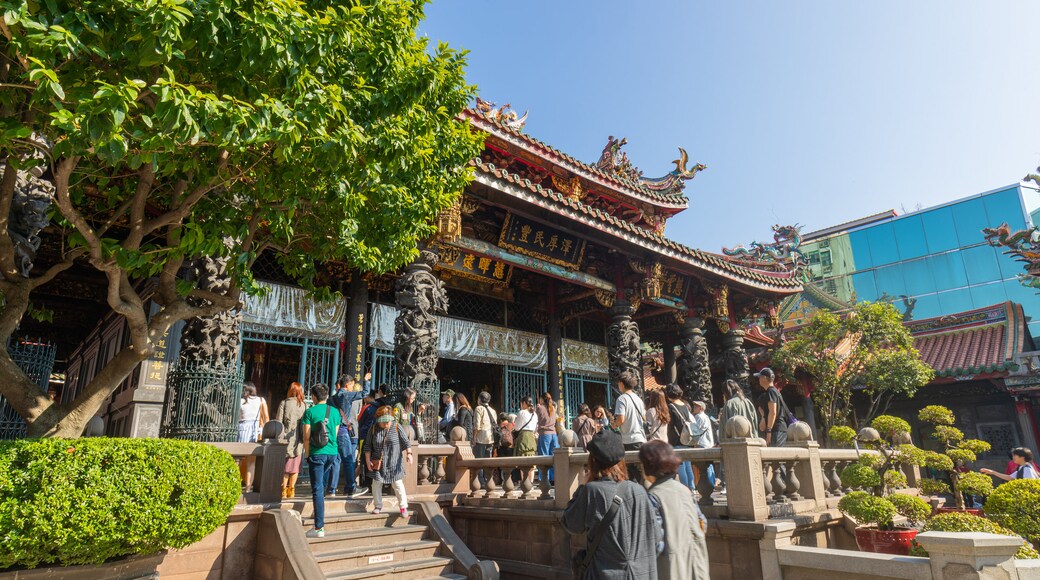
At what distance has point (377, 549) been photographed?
6.04 meters

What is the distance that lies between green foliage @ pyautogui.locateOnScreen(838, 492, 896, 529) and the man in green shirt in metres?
5.41

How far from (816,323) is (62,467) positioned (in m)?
17.1

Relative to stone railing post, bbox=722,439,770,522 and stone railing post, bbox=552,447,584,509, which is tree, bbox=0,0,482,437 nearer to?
stone railing post, bbox=552,447,584,509

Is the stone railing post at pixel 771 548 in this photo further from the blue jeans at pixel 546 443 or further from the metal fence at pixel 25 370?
the metal fence at pixel 25 370

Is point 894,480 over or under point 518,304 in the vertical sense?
under

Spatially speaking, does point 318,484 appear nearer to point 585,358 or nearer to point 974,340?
point 585,358

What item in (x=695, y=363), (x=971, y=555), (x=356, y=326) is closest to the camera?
(x=971, y=555)

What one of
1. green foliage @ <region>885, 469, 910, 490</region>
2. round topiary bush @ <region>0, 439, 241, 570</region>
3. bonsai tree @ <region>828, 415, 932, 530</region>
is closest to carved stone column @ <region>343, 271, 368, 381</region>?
round topiary bush @ <region>0, 439, 241, 570</region>

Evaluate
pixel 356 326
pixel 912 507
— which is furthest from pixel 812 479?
pixel 356 326

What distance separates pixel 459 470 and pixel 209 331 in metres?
3.68

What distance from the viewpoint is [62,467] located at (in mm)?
3701

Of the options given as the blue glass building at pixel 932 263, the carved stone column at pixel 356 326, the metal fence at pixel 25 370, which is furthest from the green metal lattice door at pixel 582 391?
the blue glass building at pixel 932 263

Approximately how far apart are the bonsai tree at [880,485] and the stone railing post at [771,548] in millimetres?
1061

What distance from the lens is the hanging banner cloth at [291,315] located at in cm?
1009
